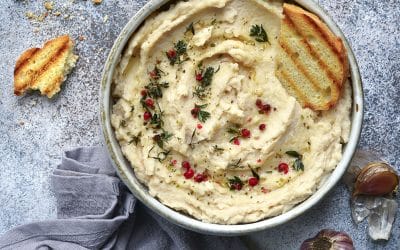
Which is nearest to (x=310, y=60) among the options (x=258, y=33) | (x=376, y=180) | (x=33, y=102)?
(x=258, y=33)

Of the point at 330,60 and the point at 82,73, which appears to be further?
the point at 82,73

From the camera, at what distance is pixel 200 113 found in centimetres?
224

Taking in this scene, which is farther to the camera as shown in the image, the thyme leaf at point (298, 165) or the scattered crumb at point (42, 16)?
the scattered crumb at point (42, 16)

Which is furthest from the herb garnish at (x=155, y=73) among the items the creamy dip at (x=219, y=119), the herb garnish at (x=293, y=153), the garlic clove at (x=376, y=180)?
the garlic clove at (x=376, y=180)

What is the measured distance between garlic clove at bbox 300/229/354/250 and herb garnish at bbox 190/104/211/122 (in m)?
0.69

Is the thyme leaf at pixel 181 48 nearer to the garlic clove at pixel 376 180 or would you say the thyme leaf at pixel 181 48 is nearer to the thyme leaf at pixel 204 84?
the thyme leaf at pixel 204 84

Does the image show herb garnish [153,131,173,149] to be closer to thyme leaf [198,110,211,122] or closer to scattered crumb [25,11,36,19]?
thyme leaf [198,110,211,122]

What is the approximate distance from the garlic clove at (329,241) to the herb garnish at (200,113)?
688 mm

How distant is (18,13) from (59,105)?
0.42 meters

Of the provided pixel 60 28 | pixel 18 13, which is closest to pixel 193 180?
pixel 60 28

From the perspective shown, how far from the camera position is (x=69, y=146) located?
254cm

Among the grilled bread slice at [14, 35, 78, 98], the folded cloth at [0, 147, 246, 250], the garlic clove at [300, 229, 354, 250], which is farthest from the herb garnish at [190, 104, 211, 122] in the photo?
the garlic clove at [300, 229, 354, 250]

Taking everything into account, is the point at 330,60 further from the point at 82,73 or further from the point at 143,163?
the point at 82,73

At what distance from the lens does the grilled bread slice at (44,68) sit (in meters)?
2.48
